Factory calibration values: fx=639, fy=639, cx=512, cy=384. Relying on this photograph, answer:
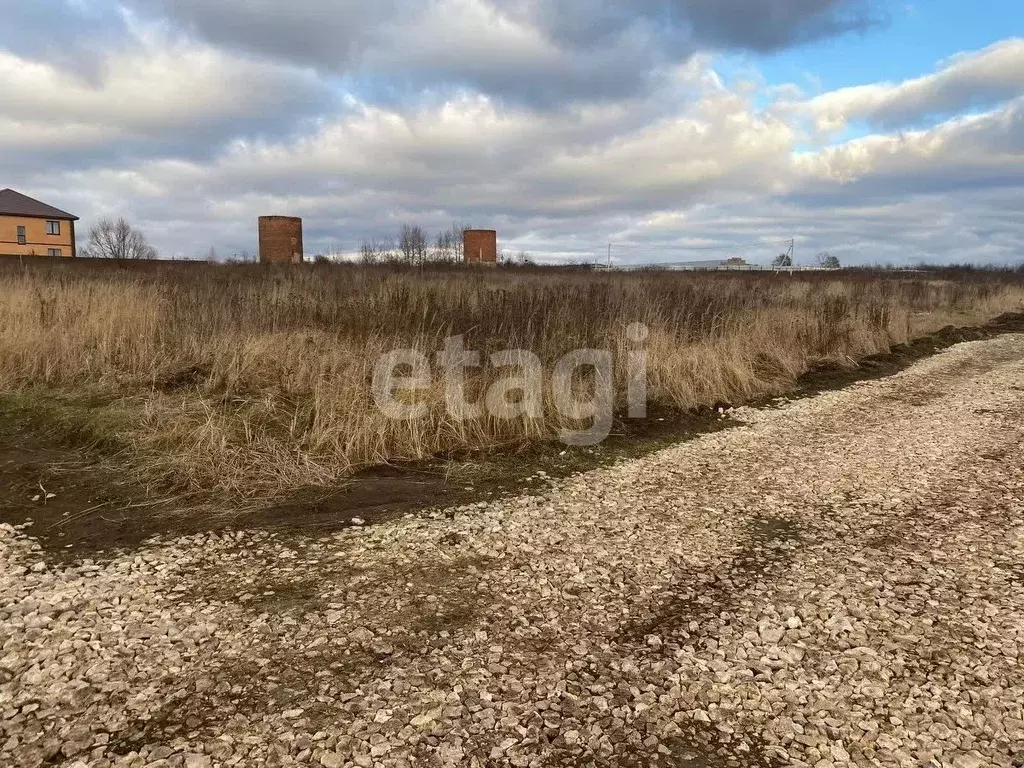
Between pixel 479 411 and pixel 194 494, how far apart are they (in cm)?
269

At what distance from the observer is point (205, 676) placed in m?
2.60

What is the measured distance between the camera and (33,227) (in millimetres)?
47344

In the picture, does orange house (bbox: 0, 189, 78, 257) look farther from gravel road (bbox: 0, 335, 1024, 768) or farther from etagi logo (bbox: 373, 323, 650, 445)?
gravel road (bbox: 0, 335, 1024, 768)

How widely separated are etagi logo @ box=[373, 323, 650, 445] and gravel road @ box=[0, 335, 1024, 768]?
1.81 metres

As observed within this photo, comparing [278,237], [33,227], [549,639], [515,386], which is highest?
[33,227]

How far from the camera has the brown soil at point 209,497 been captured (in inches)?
161

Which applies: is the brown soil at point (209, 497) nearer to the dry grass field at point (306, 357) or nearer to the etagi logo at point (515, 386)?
the dry grass field at point (306, 357)

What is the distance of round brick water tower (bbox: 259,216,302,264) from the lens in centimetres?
4009

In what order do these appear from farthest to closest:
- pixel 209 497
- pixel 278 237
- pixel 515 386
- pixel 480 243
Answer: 1. pixel 480 243
2. pixel 278 237
3. pixel 515 386
4. pixel 209 497

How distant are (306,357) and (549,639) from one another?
554cm

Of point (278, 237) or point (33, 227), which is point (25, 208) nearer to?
point (33, 227)

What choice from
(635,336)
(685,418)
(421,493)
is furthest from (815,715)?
(635,336)

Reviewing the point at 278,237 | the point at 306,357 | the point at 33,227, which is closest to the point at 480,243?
the point at 278,237

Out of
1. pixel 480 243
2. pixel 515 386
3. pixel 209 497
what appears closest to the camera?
pixel 209 497
